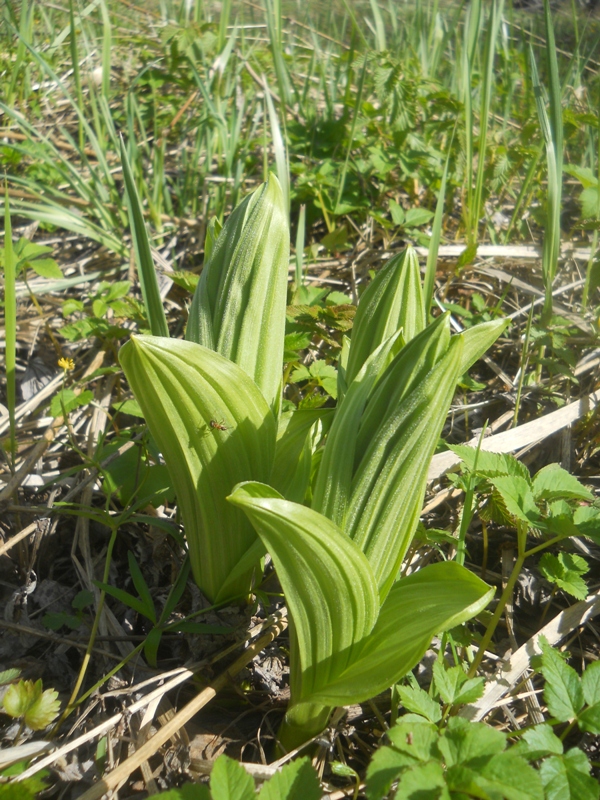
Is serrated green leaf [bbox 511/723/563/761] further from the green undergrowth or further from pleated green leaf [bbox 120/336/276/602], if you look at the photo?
pleated green leaf [bbox 120/336/276/602]

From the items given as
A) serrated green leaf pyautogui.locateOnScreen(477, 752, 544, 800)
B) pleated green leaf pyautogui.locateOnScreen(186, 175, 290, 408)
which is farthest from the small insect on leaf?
serrated green leaf pyautogui.locateOnScreen(477, 752, 544, 800)

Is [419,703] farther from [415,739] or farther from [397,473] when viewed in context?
[397,473]

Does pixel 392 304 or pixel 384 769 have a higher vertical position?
pixel 392 304

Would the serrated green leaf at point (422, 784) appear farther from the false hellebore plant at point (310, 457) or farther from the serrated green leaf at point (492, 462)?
the serrated green leaf at point (492, 462)

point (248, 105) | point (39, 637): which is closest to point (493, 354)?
point (39, 637)

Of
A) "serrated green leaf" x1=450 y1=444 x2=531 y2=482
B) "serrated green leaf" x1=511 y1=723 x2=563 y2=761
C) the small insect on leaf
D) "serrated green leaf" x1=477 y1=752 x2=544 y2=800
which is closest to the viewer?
"serrated green leaf" x1=477 y1=752 x2=544 y2=800

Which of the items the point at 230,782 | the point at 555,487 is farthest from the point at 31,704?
the point at 555,487
